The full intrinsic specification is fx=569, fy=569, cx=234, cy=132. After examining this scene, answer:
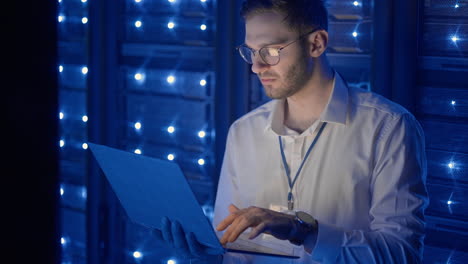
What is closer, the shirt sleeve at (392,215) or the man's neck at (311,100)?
the shirt sleeve at (392,215)

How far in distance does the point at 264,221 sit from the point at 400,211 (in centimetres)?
46

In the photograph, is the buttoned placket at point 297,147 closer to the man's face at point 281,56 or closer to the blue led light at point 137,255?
the man's face at point 281,56

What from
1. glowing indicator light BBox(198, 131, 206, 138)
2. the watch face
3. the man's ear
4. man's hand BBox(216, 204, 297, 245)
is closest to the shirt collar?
the man's ear

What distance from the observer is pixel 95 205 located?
3.85m

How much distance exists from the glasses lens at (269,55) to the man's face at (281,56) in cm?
1

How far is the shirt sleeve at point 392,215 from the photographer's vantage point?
5.61 feet

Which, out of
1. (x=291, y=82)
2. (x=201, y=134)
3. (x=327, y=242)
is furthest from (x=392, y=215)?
(x=201, y=134)

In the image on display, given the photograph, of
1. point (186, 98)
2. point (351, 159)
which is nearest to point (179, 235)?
point (351, 159)

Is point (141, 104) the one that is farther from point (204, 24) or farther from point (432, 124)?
point (432, 124)

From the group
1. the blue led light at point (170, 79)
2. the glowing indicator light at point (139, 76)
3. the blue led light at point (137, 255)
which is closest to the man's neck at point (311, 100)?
the blue led light at point (170, 79)

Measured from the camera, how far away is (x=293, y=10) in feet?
6.40

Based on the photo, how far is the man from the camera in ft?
5.68

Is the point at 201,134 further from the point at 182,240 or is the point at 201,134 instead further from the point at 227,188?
the point at 182,240

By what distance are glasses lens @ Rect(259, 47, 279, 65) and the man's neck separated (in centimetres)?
15
